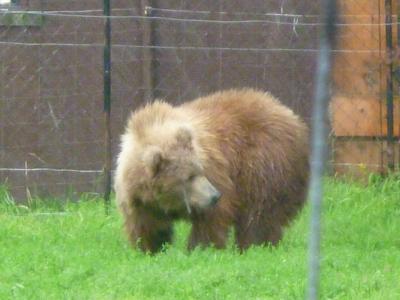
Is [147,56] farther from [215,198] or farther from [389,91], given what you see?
[215,198]

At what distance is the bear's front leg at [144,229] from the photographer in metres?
8.00

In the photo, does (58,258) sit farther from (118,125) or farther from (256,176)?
(118,125)

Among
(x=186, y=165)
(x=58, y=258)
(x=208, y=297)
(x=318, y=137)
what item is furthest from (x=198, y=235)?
(x=318, y=137)

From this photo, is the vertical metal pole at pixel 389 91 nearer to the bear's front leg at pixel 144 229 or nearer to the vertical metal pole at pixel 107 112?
the vertical metal pole at pixel 107 112

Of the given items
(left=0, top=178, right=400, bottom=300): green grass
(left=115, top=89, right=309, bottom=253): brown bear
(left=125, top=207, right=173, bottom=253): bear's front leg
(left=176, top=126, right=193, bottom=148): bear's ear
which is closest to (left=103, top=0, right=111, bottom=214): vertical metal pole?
(left=0, top=178, right=400, bottom=300): green grass

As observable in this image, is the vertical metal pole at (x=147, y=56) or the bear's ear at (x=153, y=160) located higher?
the vertical metal pole at (x=147, y=56)

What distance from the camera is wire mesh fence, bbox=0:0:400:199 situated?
11.2m

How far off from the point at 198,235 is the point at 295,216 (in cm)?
111

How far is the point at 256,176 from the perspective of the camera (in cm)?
830

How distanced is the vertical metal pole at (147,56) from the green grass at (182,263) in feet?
5.91

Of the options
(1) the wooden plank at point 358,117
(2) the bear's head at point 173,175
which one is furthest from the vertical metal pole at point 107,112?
(1) the wooden plank at point 358,117

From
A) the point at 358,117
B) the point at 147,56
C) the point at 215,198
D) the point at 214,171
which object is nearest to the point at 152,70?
the point at 147,56

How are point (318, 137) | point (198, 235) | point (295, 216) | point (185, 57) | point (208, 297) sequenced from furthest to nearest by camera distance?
1. point (185, 57)
2. point (295, 216)
3. point (198, 235)
4. point (208, 297)
5. point (318, 137)

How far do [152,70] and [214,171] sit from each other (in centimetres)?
360
